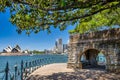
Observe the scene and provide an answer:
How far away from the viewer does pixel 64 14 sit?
47.9ft

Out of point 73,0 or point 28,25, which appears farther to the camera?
point 28,25

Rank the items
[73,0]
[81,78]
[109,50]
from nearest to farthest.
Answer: [73,0] → [81,78] → [109,50]

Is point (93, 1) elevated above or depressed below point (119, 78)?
above

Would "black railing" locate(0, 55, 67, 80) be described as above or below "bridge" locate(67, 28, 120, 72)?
below

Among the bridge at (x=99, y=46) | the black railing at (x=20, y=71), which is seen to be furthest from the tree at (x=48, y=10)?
the bridge at (x=99, y=46)

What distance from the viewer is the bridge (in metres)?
21.7

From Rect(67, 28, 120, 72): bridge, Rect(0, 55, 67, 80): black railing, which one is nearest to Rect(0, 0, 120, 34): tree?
Rect(0, 55, 67, 80): black railing

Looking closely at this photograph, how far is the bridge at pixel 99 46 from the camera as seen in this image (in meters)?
21.7

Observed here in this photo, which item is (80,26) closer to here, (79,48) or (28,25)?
(79,48)

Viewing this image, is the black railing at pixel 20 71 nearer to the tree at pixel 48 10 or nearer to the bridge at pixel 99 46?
the tree at pixel 48 10

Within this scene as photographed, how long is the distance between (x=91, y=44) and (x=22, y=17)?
40.1ft

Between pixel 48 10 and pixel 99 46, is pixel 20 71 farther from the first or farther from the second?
pixel 99 46

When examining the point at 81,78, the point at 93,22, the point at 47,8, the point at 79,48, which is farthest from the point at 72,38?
the point at 47,8

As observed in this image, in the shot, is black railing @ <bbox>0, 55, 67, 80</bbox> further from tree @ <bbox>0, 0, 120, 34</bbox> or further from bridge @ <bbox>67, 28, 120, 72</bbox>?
bridge @ <bbox>67, 28, 120, 72</bbox>
